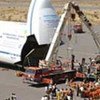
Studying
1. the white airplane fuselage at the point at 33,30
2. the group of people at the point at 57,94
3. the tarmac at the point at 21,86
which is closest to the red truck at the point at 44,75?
the tarmac at the point at 21,86

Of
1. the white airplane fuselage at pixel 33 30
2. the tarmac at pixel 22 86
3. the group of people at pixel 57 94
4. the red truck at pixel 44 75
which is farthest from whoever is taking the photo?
the white airplane fuselage at pixel 33 30

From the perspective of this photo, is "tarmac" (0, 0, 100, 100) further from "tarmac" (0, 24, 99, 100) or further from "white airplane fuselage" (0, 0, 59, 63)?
"white airplane fuselage" (0, 0, 59, 63)

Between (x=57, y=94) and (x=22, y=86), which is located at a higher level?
(x=57, y=94)

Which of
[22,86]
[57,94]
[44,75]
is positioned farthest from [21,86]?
[57,94]

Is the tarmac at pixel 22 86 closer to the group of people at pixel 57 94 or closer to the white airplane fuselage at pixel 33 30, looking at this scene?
the group of people at pixel 57 94

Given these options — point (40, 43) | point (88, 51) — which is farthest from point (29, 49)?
point (88, 51)

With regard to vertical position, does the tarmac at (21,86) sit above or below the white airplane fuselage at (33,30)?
below

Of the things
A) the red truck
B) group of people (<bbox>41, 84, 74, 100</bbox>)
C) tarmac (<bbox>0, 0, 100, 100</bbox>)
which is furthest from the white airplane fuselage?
group of people (<bbox>41, 84, 74, 100</bbox>)

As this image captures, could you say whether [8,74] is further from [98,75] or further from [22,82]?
[98,75]

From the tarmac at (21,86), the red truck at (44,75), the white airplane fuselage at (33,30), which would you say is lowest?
the tarmac at (21,86)

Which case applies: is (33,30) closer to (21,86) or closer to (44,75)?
(44,75)

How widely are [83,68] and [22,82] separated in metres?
4.58

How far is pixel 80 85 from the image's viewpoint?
3111 cm

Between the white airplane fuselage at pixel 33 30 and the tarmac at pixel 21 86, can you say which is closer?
the tarmac at pixel 21 86
